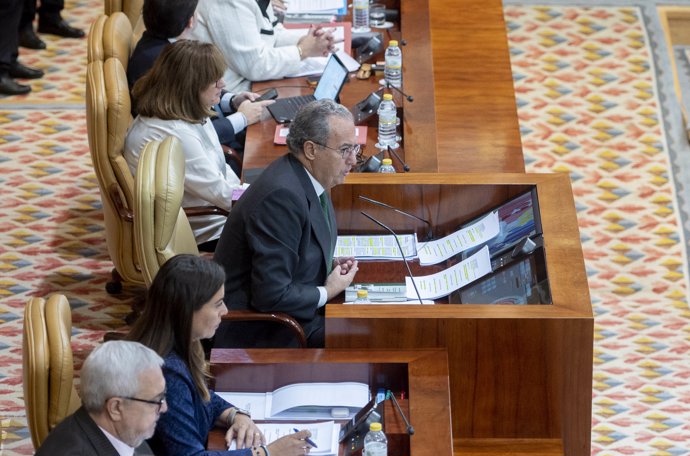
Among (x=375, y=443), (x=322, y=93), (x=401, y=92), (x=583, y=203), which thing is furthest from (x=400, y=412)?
(x=583, y=203)

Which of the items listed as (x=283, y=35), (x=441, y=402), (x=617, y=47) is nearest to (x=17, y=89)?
(x=283, y=35)

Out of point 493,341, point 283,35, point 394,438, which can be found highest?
point 283,35

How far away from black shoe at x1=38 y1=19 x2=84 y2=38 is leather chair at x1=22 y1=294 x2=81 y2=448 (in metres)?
4.41

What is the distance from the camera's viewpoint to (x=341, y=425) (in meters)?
3.38

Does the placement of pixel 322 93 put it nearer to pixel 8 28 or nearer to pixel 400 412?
pixel 400 412

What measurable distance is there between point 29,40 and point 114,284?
256 centimetres

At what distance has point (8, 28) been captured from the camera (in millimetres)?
6520

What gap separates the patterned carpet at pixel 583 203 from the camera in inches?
189

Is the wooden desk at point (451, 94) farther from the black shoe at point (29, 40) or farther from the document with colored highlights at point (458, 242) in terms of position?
the black shoe at point (29, 40)

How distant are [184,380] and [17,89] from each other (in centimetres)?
396

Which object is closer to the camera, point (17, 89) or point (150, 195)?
point (150, 195)

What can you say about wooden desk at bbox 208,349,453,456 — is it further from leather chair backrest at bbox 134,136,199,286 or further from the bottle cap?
leather chair backrest at bbox 134,136,199,286

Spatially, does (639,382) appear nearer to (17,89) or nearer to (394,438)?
(394,438)

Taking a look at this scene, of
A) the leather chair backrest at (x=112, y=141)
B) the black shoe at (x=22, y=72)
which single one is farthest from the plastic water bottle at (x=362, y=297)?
the black shoe at (x=22, y=72)
